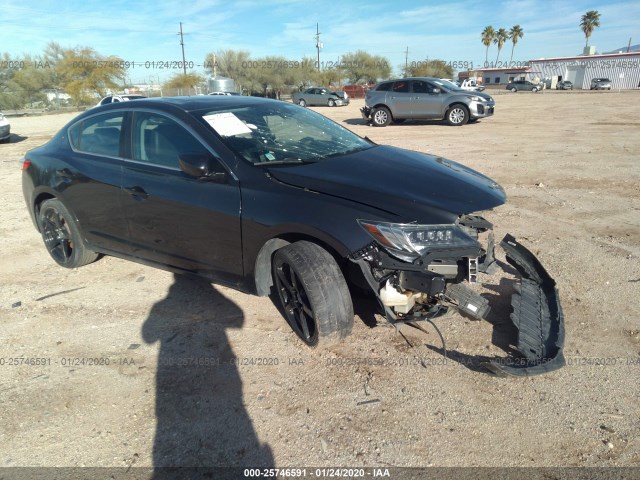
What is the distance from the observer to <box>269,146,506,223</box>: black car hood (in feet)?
8.74

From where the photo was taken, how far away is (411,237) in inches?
101

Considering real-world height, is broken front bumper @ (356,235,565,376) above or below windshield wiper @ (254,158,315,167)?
below

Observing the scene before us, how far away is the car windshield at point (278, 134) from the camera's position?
128 inches

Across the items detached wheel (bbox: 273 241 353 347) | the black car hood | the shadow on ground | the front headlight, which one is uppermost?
the black car hood

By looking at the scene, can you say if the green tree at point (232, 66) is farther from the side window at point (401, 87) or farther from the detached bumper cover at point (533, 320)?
the detached bumper cover at point (533, 320)

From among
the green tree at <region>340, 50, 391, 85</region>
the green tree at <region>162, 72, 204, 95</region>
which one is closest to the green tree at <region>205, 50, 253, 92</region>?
the green tree at <region>162, 72, 204, 95</region>

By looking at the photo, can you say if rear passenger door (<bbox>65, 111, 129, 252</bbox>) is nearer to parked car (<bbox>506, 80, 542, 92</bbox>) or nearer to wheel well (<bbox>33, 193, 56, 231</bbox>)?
wheel well (<bbox>33, 193, 56, 231</bbox>)

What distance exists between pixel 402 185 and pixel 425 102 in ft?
46.0

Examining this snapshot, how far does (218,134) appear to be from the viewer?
3.22 m

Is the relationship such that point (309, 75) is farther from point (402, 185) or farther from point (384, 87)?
point (402, 185)

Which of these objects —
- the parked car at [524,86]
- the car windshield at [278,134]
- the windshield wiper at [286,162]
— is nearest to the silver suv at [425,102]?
the car windshield at [278,134]

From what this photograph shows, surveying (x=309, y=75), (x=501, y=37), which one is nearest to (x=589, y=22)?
(x=501, y=37)

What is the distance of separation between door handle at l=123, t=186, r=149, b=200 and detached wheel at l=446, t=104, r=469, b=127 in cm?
1401

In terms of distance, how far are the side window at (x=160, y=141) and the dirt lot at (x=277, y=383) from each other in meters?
1.19
